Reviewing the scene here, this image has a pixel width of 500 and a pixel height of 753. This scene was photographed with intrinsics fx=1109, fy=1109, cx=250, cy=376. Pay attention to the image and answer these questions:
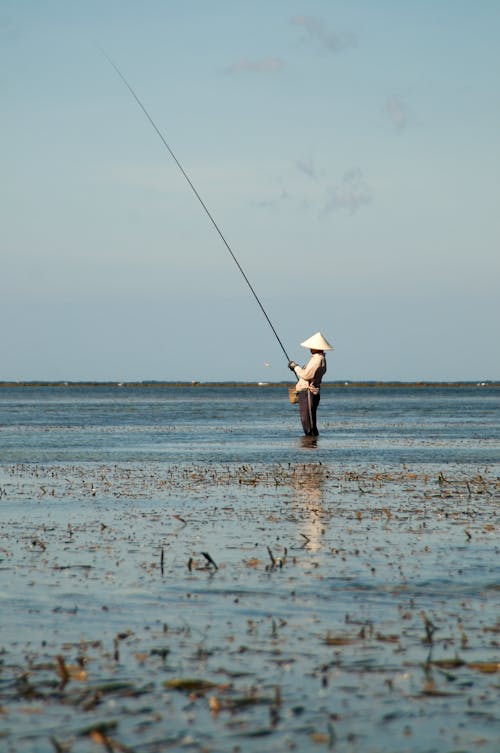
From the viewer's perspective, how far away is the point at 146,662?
7066mm

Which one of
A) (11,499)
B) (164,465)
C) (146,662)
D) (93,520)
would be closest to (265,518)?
(93,520)

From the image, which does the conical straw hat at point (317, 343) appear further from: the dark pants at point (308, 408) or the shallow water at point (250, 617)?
the shallow water at point (250, 617)

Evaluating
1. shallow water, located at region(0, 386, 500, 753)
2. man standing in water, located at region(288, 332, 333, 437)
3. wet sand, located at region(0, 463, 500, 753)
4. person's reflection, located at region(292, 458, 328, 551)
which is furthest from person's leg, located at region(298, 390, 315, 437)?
wet sand, located at region(0, 463, 500, 753)

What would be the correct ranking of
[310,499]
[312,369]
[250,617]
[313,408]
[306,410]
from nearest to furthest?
[250,617] < [310,499] < [312,369] < [313,408] < [306,410]

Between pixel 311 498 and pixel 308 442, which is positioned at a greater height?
pixel 308 442

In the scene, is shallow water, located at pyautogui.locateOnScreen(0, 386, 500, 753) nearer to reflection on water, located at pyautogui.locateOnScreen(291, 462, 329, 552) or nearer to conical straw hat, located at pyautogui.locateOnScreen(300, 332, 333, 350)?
reflection on water, located at pyautogui.locateOnScreen(291, 462, 329, 552)

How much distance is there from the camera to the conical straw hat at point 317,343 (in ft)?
96.2

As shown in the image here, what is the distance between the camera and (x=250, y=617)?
8305 mm

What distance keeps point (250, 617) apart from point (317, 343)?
2130 centimetres

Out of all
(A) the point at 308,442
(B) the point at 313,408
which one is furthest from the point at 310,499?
(B) the point at 313,408

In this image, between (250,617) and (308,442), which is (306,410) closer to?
(308,442)

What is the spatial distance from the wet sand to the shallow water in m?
0.02

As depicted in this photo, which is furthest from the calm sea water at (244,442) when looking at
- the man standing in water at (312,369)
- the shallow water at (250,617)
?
the shallow water at (250,617)

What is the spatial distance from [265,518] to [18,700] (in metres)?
7.88
